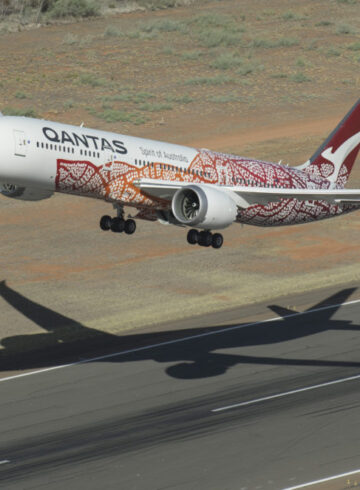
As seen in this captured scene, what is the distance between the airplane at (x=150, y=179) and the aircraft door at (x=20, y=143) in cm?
5

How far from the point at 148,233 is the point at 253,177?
96.4 feet

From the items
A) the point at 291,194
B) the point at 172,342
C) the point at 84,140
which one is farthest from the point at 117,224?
the point at 291,194

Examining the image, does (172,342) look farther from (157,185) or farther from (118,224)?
(157,185)

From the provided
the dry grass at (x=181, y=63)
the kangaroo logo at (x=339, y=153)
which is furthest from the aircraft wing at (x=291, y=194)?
the dry grass at (x=181, y=63)

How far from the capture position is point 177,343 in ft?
210

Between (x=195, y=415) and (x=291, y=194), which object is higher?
(x=291, y=194)

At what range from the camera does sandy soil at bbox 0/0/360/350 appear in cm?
7438

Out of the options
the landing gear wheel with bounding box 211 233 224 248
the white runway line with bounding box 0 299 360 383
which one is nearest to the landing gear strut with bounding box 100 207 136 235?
the landing gear wheel with bounding box 211 233 224 248

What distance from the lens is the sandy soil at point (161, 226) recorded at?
74.4m

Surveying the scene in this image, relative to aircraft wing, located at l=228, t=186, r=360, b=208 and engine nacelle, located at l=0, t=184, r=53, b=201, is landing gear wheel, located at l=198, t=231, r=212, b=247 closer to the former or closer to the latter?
aircraft wing, located at l=228, t=186, r=360, b=208

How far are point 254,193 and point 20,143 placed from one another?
1379 cm

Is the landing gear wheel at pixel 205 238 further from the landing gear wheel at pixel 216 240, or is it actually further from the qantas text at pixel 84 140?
the qantas text at pixel 84 140

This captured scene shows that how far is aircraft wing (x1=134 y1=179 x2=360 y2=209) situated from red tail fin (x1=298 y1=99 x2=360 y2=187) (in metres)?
7.98

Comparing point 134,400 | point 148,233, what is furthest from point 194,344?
point 148,233
